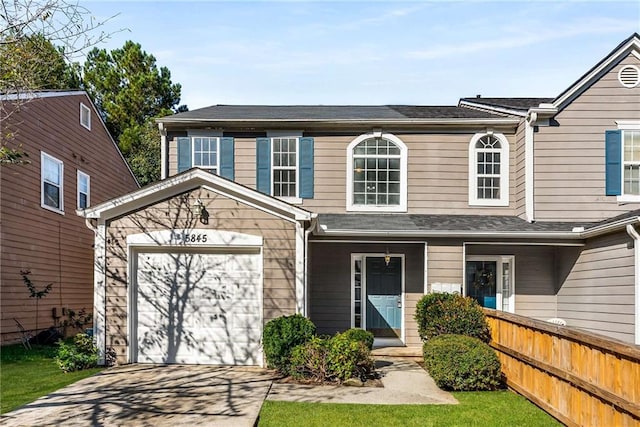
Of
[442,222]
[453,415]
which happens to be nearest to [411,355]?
[442,222]

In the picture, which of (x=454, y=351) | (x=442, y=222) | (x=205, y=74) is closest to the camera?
(x=454, y=351)

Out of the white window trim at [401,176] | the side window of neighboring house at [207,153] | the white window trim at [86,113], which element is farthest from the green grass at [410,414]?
the white window trim at [86,113]

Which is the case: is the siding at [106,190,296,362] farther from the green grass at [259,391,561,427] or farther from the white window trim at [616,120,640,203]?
the white window trim at [616,120,640,203]

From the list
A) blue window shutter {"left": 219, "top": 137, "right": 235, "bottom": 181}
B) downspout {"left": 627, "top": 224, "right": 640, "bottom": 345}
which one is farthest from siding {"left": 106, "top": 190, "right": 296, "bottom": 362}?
downspout {"left": 627, "top": 224, "right": 640, "bottom": 345}

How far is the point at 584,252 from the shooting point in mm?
11836

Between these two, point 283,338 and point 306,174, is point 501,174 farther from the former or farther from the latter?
point 283,338

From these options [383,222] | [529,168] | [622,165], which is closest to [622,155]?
[622,165]

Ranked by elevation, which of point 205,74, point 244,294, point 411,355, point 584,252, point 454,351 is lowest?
point 411,355

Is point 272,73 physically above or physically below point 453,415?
above

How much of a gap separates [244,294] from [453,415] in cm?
451

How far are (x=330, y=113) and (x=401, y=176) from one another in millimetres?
2575

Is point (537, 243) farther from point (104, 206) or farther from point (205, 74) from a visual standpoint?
point (205, 74)

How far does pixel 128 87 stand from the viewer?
29938mm

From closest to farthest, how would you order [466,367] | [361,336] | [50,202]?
[466,367], [361,336], [50,202]
